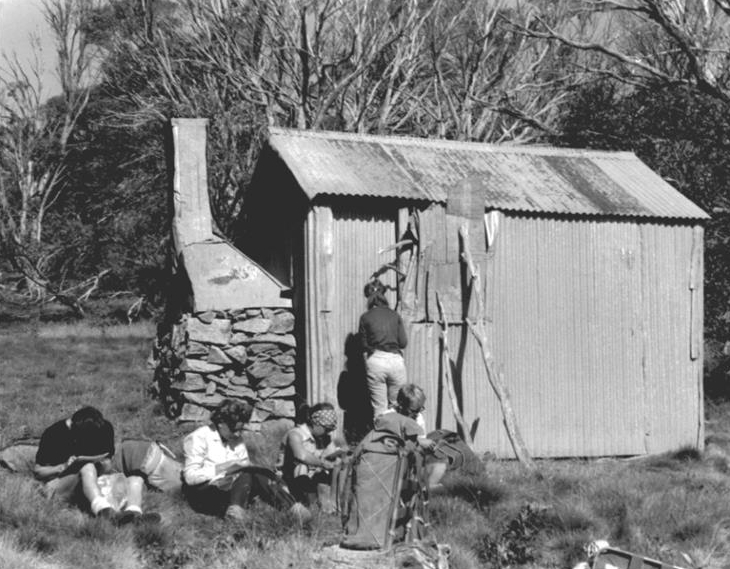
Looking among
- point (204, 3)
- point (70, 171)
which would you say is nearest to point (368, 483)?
point (204, 3)

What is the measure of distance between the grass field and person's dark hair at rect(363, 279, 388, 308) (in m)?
2.14

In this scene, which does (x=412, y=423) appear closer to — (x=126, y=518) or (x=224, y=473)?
(x=224, y=473)

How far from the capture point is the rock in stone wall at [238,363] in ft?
42.9

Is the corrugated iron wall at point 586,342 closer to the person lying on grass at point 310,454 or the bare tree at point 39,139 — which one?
the person lying on grass at point 310,454

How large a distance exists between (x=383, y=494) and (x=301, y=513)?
104 cm

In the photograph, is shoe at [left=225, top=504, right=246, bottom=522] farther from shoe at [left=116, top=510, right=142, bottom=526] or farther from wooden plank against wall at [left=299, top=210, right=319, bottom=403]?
wooden plank against wall at [left=299, top=210, right=319, bottom=403]

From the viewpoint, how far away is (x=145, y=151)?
26.1 meters

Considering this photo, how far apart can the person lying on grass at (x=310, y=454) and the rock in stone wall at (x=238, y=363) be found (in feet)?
10.2

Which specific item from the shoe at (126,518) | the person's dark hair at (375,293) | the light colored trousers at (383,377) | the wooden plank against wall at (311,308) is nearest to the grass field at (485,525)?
the shoe at (126,518)

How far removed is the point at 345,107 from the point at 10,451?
15.9 m

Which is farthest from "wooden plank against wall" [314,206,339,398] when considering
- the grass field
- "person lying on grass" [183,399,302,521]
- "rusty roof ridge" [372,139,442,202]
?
"person lying on grass" [183,399,302,521]

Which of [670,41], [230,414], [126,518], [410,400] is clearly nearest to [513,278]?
[410,400]

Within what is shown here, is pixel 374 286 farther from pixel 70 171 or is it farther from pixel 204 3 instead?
pixel 70 171

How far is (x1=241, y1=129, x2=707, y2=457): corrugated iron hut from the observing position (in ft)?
41.3
